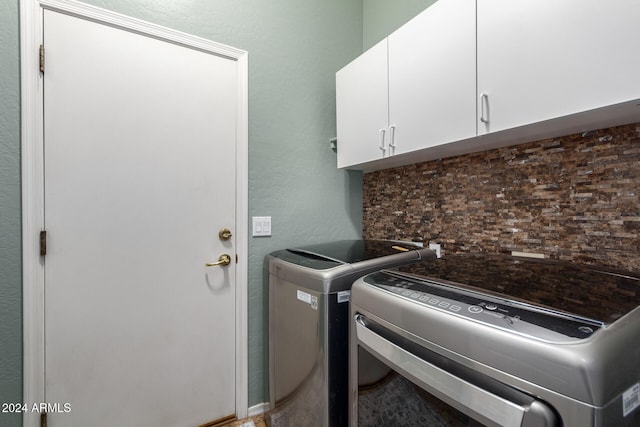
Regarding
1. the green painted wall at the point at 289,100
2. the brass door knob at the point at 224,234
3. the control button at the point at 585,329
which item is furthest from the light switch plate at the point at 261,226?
the control button at the point at 585,329

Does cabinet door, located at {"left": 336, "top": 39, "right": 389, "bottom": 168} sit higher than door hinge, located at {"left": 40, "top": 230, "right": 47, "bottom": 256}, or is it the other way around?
cabinet door, located at {"left": 336, "top": 39, "right": 389, "bottom": 168}

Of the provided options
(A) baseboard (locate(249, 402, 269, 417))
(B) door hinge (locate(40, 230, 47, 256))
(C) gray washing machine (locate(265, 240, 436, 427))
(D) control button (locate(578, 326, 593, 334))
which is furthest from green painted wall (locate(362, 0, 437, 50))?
(A) baseboard (locate(249, 402, 269, 417))

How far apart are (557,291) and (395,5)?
6.06ft

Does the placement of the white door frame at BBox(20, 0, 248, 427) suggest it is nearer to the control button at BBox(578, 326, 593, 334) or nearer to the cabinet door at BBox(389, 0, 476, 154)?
the cabinet door at BBox(389, 0, 476, 154)

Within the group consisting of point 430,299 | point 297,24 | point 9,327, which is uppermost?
point 297,24

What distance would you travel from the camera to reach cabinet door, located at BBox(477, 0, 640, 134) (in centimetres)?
77

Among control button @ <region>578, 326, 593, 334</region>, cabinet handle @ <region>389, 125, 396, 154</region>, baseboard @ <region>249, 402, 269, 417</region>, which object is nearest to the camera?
control button @ <region>578, 326, 593, 334</region>

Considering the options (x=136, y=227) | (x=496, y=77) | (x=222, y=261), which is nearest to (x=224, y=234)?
(x=222, y=261)

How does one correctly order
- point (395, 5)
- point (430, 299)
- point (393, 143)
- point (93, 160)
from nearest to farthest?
point (430, 299)
point (93, 160)
point (393, 143)
point (395, 5)

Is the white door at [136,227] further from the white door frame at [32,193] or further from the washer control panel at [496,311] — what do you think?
the washer control panel at [496,311]

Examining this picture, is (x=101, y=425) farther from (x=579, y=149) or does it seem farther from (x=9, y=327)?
(x=579, y=149)

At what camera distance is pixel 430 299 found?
74 centimetres

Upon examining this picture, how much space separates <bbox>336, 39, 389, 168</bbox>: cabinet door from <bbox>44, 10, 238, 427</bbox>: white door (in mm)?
657

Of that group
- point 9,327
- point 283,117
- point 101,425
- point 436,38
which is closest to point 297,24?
point 283,117
